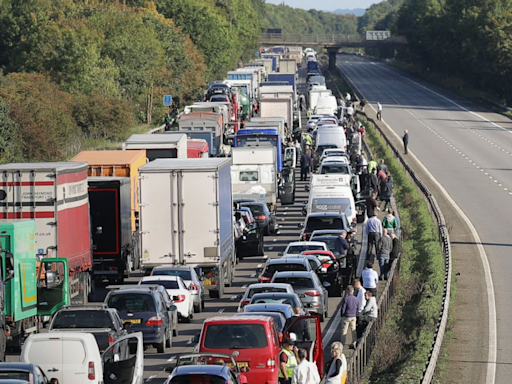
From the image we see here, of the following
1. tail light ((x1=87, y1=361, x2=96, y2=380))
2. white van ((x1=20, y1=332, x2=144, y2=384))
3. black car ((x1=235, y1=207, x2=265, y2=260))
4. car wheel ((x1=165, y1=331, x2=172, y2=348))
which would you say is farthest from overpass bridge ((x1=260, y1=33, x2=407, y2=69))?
tail light ((x1=87, y1=361, x2=96, y2=380))

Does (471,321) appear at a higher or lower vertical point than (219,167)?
lower

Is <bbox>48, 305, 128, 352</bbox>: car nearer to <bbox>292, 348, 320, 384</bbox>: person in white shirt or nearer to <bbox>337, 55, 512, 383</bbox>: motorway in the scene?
<bbox>292, 348, 320, 384</bbox>: person in white shirt

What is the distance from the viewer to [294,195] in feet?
171

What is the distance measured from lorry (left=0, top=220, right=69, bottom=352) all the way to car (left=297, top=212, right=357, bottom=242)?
12.3 metres

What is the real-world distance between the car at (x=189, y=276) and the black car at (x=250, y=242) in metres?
8.28

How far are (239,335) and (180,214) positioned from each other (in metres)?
10.9

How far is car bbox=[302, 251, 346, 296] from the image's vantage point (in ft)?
98.3

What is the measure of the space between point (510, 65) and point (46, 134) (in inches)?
2316

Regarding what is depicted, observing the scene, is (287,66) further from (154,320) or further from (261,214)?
(154,320)

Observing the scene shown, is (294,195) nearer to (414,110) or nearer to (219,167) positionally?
(219,167)

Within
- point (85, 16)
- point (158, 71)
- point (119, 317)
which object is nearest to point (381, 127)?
point (158, 71)

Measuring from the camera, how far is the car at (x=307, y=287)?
26.2 metres

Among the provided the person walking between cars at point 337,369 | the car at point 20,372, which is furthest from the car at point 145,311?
the person walking between cars at point 337,369

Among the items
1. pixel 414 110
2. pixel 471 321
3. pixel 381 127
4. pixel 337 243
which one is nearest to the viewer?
pixel 471 321
